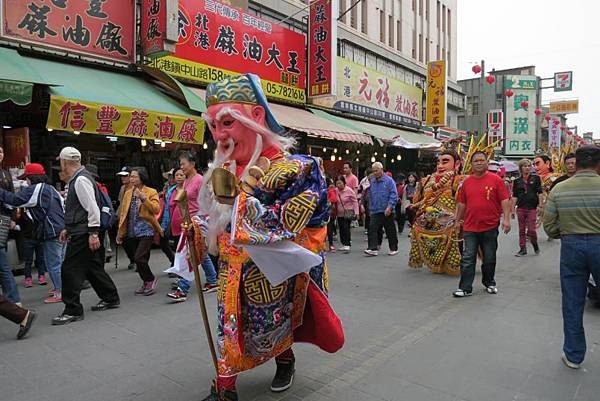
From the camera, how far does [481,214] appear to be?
17.4 ft

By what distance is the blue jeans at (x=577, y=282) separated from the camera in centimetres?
335

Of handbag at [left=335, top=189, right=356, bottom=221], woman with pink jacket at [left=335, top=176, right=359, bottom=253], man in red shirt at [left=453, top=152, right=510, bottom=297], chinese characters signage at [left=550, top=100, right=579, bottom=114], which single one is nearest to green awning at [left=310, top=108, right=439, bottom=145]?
woman with pink jacket at [left=335, top=176, right=359, bottom=253]

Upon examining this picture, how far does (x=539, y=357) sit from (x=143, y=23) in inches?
328

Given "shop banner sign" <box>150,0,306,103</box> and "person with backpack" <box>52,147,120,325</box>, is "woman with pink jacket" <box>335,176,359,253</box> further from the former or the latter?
"person with backpack" <box>52,147,120,325</box>

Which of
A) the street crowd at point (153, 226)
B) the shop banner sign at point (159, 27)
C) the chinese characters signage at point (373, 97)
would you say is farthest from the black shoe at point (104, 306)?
the chinese characters signage at point (373, 97)

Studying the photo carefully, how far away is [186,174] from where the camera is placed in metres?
5.45

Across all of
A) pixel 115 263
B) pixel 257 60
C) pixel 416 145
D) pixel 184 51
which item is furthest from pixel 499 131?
pixel 115 263

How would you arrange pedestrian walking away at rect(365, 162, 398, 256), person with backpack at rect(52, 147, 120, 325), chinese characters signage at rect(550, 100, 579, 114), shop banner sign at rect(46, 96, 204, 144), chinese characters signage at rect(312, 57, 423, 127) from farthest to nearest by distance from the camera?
chinese characters signage at rect(550, 100, 579, 114)
chinese characters signage at rect(312, 57, 423, 127)
pedestrian walking away at rect(365, 162, 398, 256)
shop banner sign at rect(46, 96, 204, 144)
person with backpack at rect(52, 147, 120, 325)

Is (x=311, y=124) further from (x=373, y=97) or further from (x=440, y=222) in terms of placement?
(x=373, y=97)

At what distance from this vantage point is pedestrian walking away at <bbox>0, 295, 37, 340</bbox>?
4000 mm

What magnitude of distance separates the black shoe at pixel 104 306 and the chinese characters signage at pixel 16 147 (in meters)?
3.66

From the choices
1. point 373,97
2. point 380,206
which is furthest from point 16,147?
point 373,97

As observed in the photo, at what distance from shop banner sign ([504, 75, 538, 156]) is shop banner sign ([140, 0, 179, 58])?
3267cm

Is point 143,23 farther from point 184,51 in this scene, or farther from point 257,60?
point 257,60
